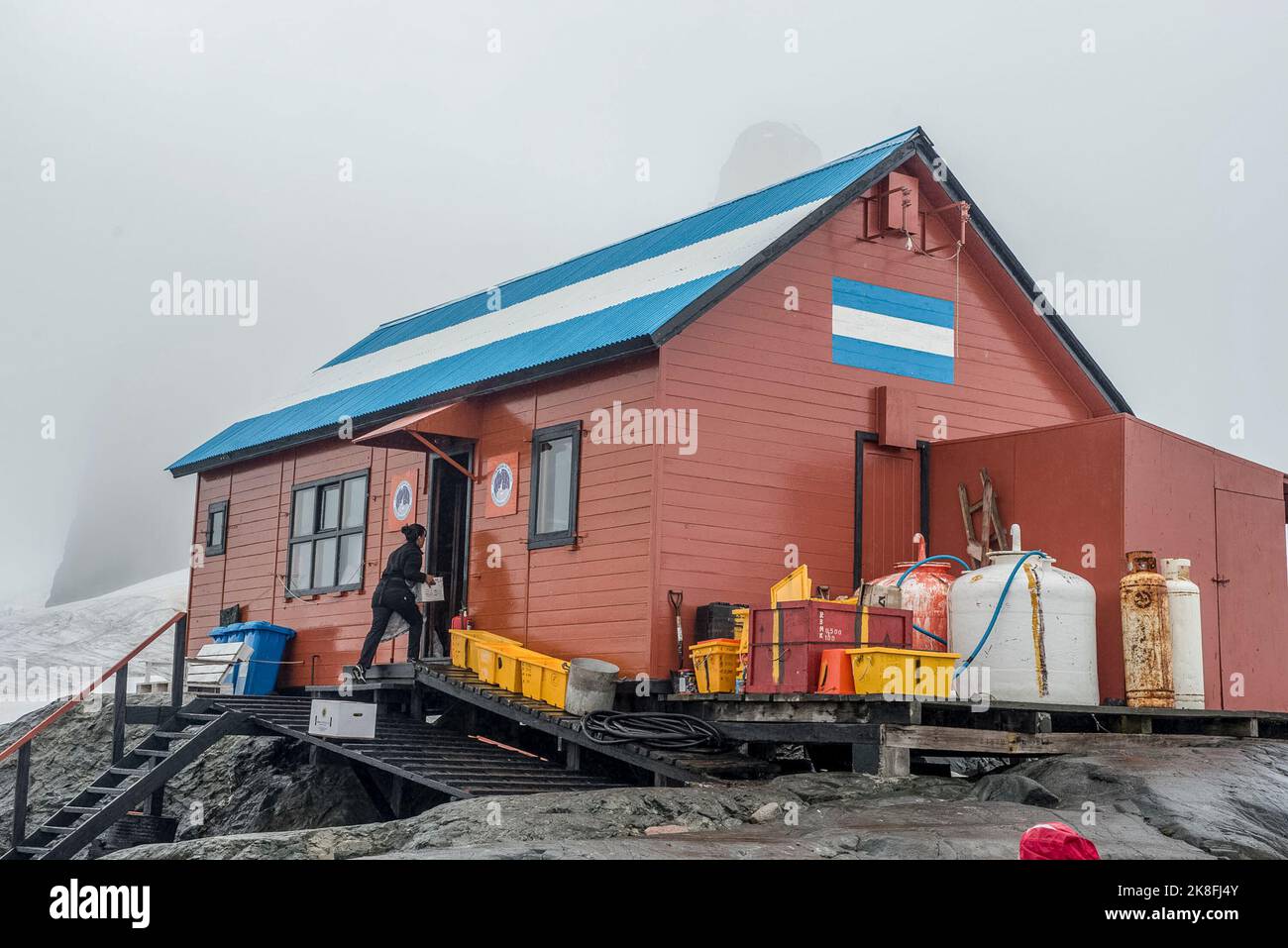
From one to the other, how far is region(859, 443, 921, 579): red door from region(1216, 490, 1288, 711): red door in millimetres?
3314

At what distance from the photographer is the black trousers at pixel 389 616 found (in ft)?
56.7

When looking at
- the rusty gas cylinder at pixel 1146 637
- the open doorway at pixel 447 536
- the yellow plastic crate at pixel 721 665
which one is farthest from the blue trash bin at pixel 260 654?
the rusty gas cylinder at pixel 1146 637

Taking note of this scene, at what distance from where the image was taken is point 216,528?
2384 cm

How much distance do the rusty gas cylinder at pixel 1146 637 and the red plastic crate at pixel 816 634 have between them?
7.68 feet

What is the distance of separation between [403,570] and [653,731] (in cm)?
484

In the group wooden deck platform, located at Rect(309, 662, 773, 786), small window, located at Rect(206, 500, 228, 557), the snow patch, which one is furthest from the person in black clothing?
the snow patch

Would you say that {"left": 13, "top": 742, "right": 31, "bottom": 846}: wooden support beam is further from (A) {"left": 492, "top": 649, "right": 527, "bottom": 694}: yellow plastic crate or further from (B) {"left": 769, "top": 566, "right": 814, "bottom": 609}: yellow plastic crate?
(B) {"left": 769, "top": 566, "right": 814, "bottom": 609}: yellow plastic crate

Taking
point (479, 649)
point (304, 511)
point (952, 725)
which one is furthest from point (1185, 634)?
point (304, 511)

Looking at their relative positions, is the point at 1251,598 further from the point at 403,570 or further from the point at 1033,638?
the point at 403,570

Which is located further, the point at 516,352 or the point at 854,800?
→ the point at 516,352
